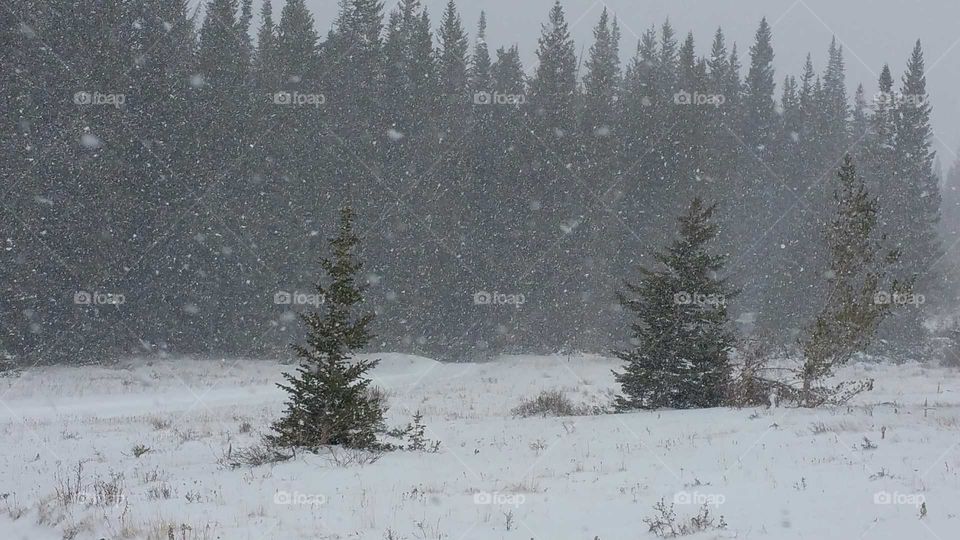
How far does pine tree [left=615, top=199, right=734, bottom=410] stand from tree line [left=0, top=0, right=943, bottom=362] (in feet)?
68.3

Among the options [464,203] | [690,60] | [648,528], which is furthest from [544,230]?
[648,528]

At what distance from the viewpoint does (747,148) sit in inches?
1999

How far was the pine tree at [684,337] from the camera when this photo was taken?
50.4ft

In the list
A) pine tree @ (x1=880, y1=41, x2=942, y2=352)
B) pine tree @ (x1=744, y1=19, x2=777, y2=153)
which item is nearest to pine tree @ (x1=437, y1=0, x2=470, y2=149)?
pine tree @ (x1=744, y1=19, x2=777, y2=153)

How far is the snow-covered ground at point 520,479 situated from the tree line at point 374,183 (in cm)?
1372

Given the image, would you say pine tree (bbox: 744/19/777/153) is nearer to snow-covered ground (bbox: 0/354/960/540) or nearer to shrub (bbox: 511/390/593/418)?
snow-covered ground (bbox: 0/354/960/540)

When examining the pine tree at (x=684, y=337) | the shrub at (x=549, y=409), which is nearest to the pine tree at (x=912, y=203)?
the pine tree at (x=684, y=337)

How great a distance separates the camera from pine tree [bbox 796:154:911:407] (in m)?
14.4

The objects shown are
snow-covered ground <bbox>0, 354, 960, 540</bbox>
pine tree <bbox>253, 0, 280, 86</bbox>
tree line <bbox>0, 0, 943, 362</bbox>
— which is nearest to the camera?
snow-covered ground <bbox>0, 354, 960, 540</bbox>

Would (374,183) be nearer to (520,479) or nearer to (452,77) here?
(452,77)

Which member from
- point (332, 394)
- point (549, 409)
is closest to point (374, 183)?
point (549, 409)

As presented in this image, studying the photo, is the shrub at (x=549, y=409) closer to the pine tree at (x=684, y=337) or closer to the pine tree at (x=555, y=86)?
the pine tree at (x=684, y=337)

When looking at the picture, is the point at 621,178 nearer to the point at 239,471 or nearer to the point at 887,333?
the point at 887,333

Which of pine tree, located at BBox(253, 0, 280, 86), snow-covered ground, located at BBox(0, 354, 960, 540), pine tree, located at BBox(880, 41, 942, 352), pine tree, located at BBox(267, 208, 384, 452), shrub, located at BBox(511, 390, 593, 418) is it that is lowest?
snow-covered ground, located at BBox(0, 354, 960, 540)
